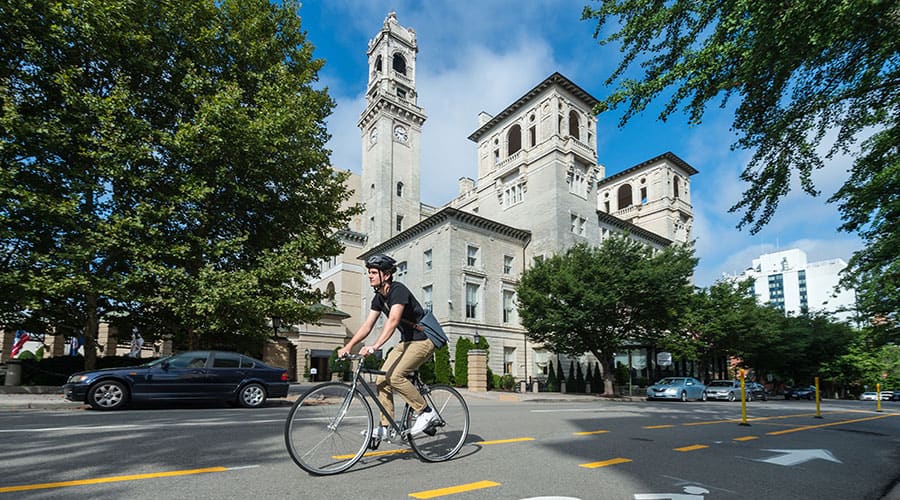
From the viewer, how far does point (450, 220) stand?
3747 cm

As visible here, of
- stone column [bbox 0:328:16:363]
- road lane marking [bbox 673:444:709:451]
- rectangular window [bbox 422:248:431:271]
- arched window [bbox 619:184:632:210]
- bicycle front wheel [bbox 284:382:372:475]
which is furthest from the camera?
arched window [bbox 619:184:632:210]

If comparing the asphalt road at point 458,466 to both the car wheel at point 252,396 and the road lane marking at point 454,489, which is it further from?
the car wheel at point 252,396

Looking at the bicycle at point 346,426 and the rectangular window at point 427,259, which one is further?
the rectangular window at point 427,259

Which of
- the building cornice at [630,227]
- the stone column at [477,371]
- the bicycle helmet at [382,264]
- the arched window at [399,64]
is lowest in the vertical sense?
the stone column at [477,371]

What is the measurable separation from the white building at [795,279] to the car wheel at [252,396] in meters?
159

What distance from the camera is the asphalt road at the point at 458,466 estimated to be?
13.3 ft

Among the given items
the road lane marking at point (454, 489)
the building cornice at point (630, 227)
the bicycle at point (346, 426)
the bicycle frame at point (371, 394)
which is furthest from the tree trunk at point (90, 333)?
the building cornice at point (630, 227)

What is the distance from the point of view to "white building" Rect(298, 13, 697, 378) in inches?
1515

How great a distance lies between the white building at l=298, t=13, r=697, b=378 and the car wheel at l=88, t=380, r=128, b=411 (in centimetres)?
2521

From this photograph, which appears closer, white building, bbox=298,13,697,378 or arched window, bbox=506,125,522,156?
white building, bbox=298,13,697,378

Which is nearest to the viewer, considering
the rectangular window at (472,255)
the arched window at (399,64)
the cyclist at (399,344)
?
the cyclist at (399,344)

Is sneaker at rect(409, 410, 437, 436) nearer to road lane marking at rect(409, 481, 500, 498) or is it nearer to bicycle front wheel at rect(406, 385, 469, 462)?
bicycle front wheel at rect(406, 385, 469, 462)

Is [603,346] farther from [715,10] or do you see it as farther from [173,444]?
[173,444]

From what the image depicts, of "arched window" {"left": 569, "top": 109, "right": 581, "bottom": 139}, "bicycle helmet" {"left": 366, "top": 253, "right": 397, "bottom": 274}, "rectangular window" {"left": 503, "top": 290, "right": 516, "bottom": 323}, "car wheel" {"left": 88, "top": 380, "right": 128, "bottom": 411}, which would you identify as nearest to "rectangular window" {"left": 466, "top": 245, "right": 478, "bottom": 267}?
"rectangular window" {"left": 503, "top": 290, "right": 516, "bottom": 323}
